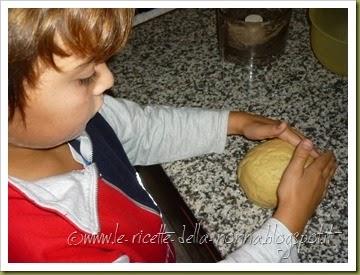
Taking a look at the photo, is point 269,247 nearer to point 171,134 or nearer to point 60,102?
point 171,134

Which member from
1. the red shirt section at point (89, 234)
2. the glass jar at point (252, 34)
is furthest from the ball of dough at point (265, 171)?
the glass jar at point (252, 34)

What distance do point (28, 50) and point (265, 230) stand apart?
47 cm

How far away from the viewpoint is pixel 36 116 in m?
0.50

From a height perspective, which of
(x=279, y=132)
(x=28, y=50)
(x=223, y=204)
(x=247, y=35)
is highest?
(x=28, y=50)

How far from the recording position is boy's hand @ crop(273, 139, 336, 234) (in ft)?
2.34

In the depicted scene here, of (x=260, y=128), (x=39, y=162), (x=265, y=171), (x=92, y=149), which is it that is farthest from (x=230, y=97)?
(x=39, y=162)

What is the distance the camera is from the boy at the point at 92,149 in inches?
18.0

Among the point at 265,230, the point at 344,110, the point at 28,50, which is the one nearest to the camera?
the point at 28,50

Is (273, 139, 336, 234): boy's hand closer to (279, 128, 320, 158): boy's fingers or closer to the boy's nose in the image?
(279, 128, 320, 158): boy's fingers

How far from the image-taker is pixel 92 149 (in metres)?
0.71

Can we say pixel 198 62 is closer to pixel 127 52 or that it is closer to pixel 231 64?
pixel 231 64

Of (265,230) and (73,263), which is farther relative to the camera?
(265,230)

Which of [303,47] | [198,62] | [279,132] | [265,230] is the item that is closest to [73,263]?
[265,230]

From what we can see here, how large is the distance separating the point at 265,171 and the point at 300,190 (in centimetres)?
7
